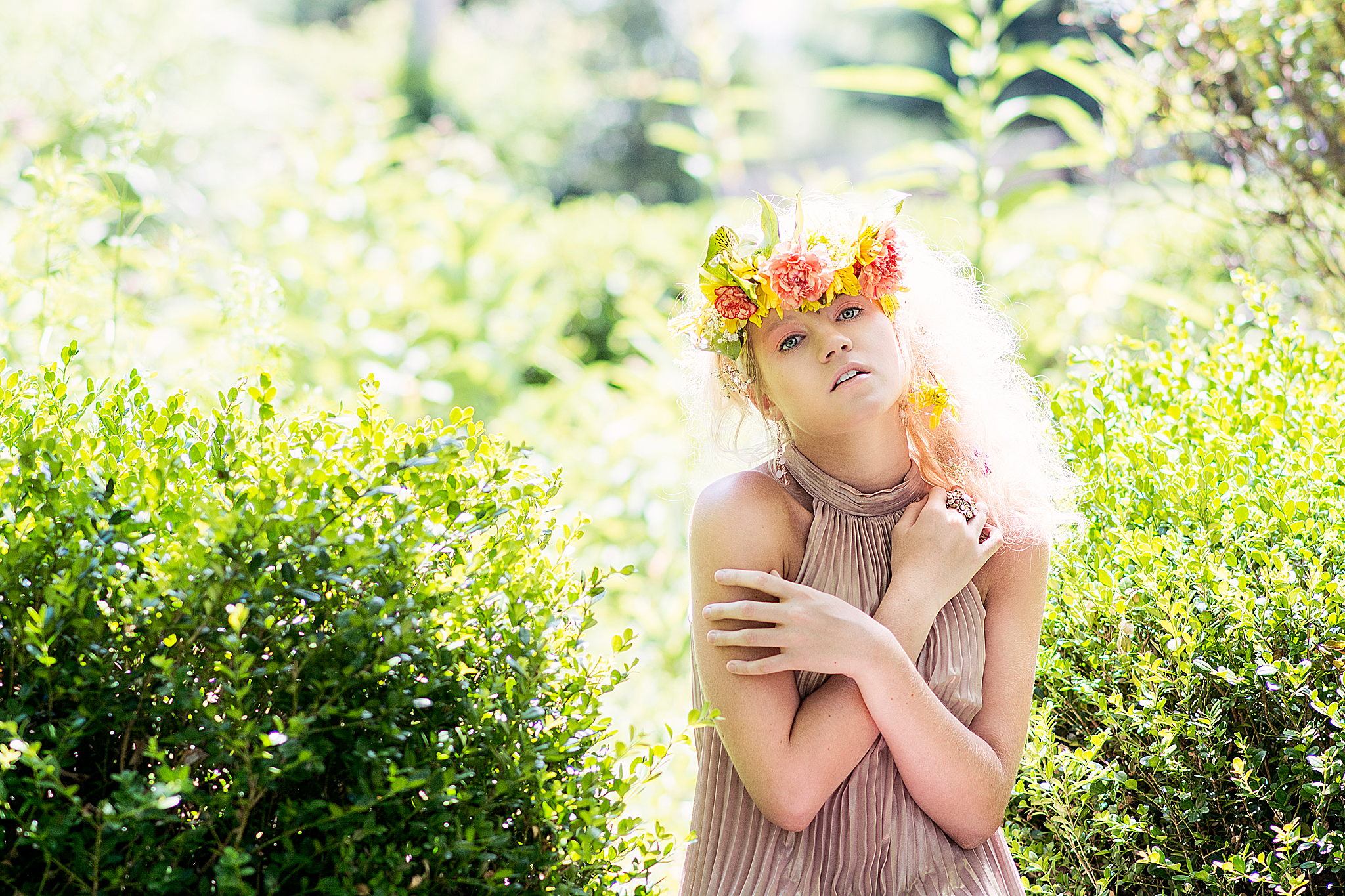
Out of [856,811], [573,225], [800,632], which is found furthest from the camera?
[573,225]

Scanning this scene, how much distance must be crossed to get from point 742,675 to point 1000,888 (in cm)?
53

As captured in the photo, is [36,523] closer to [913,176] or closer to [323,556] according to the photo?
[323,556]

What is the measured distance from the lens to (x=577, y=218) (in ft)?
26.7

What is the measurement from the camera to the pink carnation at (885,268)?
5.42 ft

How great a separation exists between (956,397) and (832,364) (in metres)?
0.33

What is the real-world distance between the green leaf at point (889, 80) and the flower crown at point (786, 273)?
224cm

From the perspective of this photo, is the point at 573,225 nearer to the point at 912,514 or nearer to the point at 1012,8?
the point at 1012,8

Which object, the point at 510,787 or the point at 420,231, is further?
the point at 420,231

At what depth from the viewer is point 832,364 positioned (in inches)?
62.6

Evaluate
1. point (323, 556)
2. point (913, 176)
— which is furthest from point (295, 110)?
point (323, 556)

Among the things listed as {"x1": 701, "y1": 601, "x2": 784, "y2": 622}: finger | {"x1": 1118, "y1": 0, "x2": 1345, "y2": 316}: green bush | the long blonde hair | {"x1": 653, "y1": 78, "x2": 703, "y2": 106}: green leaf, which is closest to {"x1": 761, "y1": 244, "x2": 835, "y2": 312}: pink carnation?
the long blonde hair

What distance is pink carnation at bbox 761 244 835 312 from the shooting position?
159 centimetres

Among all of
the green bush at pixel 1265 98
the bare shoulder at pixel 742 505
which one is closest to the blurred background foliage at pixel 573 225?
the green bush at pixel 1265 98

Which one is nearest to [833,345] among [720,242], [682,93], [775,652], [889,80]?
[720,242]
